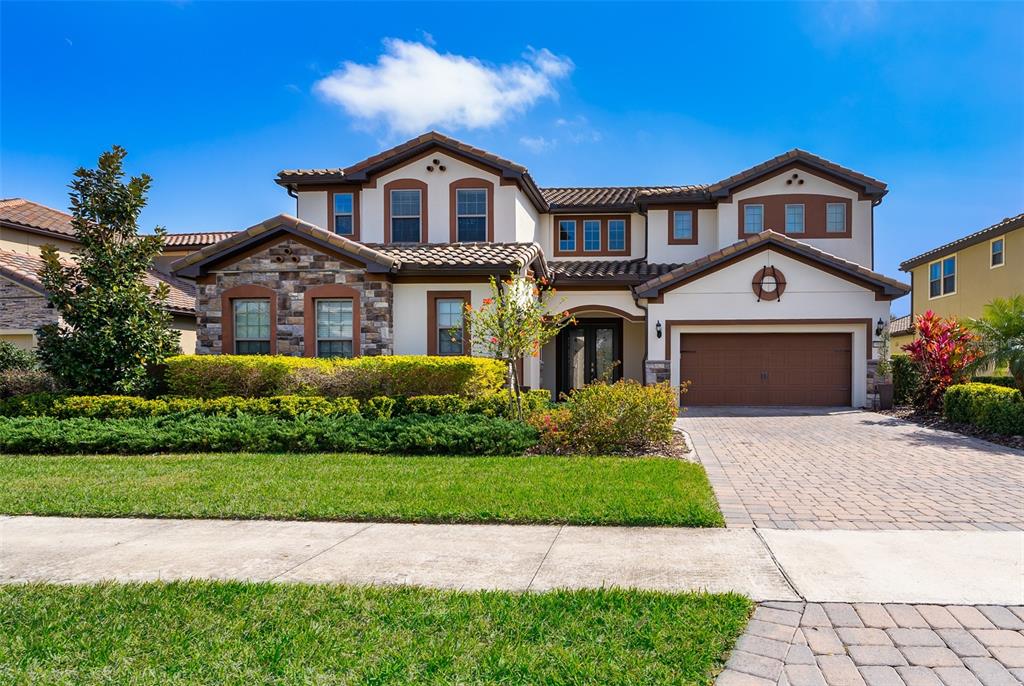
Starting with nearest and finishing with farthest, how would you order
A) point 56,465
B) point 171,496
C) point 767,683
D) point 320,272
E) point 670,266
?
1. point 767,683
2. point 171,496
3. point 56,465
4. point 320,272
5. point 670,266

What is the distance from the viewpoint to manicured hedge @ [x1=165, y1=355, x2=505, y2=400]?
13.1 m

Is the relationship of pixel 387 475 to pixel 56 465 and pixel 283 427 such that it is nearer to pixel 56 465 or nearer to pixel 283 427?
pixel 283 427

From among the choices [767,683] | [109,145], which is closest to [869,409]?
[767,683]

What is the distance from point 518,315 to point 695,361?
26.2ft

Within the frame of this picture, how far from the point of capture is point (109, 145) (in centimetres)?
1391

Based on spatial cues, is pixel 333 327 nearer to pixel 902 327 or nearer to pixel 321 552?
pixel 321 552

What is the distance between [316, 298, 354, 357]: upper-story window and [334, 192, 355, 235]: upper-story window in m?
3.75

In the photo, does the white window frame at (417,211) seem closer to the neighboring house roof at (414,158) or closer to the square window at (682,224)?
the neighboring house roof at (414,158)

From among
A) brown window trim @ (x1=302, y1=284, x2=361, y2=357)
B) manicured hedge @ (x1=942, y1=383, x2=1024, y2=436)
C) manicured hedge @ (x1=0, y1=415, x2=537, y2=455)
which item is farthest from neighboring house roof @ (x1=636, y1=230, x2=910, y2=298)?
manicured hedge @ (x1=0, y1=415, x2=537, y2=455)

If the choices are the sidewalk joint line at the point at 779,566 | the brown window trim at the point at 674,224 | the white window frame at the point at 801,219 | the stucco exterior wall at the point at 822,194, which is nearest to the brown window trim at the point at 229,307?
the sidewalk joint line at the point at 779,566

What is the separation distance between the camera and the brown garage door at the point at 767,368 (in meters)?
17.8

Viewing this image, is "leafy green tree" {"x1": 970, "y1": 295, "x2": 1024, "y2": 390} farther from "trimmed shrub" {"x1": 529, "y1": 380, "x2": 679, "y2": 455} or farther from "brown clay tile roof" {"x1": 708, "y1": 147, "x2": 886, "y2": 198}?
"trimmed shrub" {"x1": 529, "y1": 380, "x2": 679, "y2": 455}

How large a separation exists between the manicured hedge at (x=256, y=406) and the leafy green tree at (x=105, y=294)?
0.89 metres

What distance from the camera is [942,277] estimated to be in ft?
80.6
